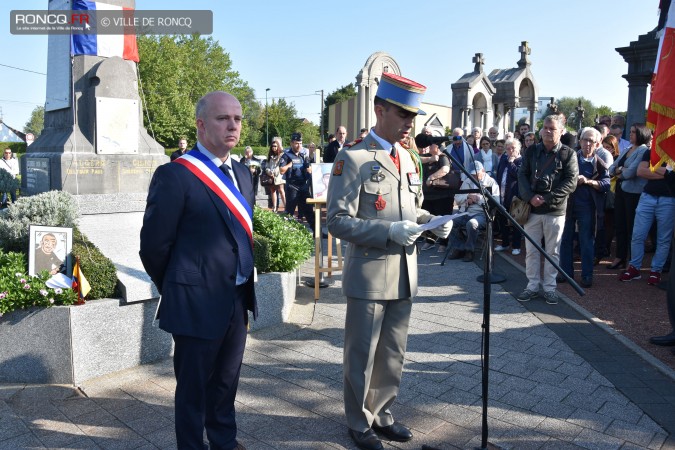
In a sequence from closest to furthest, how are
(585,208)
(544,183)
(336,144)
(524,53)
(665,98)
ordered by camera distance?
(665,98), (544,183), (585,208), (336,144), (524,53)

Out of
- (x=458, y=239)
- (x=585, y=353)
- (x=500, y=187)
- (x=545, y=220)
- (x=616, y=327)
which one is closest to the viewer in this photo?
(x=585, y=353)

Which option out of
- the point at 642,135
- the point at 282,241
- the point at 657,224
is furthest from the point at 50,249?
the point at 642,135

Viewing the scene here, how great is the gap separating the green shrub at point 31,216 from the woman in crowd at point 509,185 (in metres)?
6.98

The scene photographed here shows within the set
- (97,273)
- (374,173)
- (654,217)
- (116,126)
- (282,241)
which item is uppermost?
(116,126)

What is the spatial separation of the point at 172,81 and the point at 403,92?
50.6 meters

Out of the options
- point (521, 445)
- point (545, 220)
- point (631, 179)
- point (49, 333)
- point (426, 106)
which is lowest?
point (521, 445)

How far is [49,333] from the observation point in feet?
13.9

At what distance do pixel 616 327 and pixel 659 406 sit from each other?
195 centimetres

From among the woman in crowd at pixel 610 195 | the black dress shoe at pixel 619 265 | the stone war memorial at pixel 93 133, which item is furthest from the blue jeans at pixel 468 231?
the stone war memorial at pixel 93 133

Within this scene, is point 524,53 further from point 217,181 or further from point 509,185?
point 217,181

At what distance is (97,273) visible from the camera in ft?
14.7

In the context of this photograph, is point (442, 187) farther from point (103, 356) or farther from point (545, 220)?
point (103, 356)

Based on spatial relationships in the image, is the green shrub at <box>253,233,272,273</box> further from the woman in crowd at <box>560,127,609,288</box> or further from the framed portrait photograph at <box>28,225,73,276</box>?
the woman in crowd at <box>560,127,609,288</box>

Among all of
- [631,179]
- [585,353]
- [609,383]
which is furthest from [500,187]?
[609,383]
